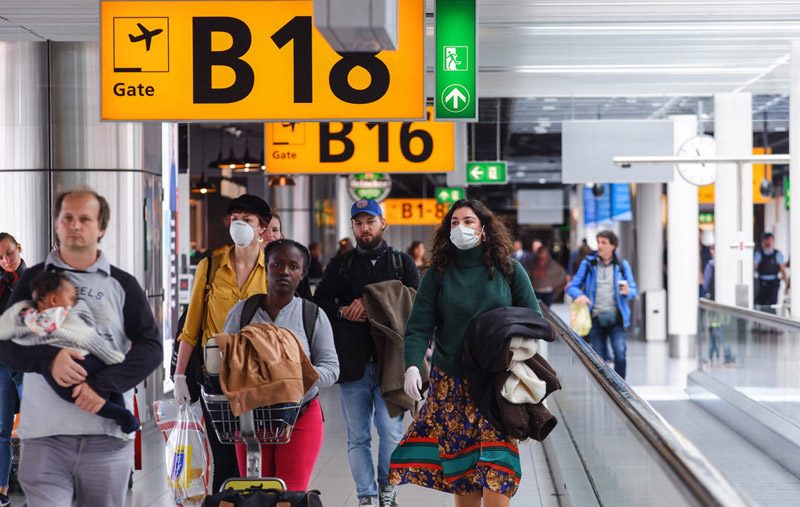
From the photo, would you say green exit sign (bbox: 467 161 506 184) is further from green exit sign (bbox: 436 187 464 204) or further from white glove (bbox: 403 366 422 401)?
white glove (bbox: 403 366 422 401)

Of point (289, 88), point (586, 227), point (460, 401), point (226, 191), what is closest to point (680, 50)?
point (289, 88)

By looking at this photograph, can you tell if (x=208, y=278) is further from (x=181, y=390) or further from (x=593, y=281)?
(x=593, y=281)

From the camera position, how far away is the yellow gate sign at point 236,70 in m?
5.77

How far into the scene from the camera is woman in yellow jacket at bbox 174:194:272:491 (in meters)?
4.71

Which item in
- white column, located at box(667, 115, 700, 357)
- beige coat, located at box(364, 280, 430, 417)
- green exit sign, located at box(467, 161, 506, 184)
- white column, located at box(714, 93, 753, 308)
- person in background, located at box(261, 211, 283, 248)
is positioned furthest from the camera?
green exit sign, located at box(467, 161, 506, 184)

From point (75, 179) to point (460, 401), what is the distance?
459 cm

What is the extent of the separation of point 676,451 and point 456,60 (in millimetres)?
4175

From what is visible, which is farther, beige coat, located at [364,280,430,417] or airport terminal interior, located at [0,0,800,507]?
airport terminal interior, located at [0,0,800,507]

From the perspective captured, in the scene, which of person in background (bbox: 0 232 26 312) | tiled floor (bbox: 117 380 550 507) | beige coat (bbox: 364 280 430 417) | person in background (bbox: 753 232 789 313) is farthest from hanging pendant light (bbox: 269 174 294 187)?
Result: beige coat (bbox: 364 280 430 417)

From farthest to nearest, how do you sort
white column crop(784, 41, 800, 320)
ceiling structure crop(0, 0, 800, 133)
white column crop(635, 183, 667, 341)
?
white column crop(635, 183, 667, 341) < white column crop(784, 41, 800, 320) < ceiling structure crop(0, 0, 800, 133)

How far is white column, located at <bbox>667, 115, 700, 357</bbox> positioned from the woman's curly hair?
37.4 ft

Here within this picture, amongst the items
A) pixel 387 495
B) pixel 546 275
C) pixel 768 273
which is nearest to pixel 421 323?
pixel 387 495

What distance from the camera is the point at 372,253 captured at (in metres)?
5.57

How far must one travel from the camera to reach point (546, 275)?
18609mm
